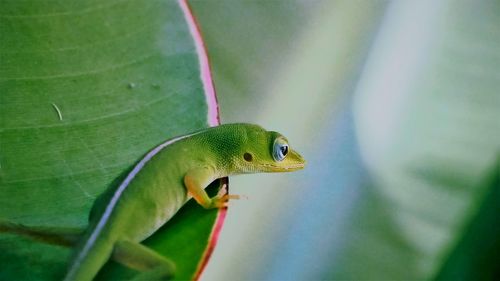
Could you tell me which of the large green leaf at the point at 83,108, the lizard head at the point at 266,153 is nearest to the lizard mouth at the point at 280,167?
the lizard head at the point at 266,153

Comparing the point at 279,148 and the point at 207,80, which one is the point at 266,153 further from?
the point at 207,80

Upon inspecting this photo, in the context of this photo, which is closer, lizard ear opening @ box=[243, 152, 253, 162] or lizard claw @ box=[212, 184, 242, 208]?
lizard claw @ box=[212, 184, 242, 208]

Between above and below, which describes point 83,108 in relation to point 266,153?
above

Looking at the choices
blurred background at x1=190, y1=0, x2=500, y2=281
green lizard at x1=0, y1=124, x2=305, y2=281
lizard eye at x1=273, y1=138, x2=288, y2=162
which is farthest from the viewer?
blurred background at x1=190, y1=0, x2=500, y2=281

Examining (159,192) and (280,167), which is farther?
(280,167)

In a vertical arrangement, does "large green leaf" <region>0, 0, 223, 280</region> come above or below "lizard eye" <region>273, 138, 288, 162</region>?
above

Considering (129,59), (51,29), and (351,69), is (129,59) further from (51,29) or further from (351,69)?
(351,69)

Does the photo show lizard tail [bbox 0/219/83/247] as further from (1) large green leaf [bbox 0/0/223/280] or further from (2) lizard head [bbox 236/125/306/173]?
(2) lizard head [bbox 236/125/306/173]

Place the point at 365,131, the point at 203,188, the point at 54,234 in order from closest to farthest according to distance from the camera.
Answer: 1. the point at 54,234
2. the point at 203,188
3. the point at 365,131

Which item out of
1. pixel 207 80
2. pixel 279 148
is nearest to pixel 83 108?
pixel 207 80

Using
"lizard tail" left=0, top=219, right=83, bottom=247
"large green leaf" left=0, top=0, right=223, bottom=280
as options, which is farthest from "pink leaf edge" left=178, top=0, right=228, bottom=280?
"lizard tail" left=0, top=219, right=83, bottom=247
